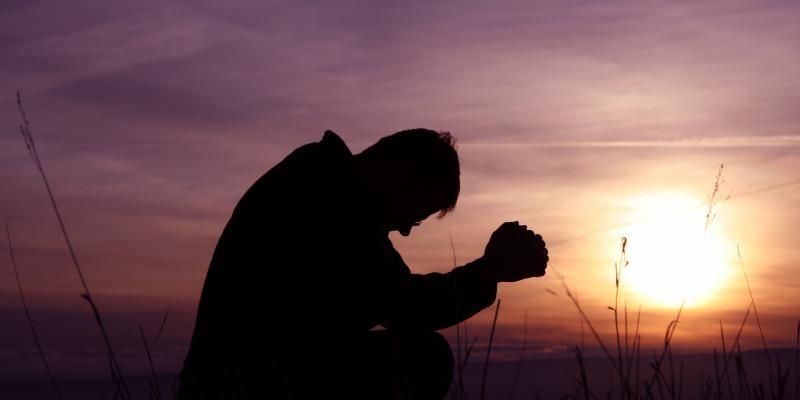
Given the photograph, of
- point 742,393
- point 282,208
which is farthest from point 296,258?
point 742,393

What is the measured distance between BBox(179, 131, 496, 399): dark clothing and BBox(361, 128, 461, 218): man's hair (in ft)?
0.79

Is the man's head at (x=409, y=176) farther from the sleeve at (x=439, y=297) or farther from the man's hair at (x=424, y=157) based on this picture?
the sleeve at (x=439, y=297)

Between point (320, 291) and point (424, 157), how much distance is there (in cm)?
69

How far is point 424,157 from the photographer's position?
3947 mm

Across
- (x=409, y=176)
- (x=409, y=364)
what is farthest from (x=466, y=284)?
(x=409, y=176)

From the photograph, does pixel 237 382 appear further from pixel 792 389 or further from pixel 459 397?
pixel 792 389

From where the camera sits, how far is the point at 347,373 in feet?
12.1

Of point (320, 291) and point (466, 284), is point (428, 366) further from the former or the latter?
point (320, 291)

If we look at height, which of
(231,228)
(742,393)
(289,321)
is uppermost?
(231,228)

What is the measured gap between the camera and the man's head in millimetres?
3885

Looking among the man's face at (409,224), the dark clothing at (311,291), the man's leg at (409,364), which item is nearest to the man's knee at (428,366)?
the man's leg at (409,364)

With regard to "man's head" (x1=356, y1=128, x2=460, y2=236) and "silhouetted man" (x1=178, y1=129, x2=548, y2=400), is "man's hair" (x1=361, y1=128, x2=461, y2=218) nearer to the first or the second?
"man's head" (x1=356, y1=128, x2=460, y2=236)

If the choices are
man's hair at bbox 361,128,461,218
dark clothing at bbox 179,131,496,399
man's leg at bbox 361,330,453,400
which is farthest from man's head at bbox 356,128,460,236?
man's leg at bbox 361,330,453,400

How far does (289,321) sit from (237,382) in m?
0.26
